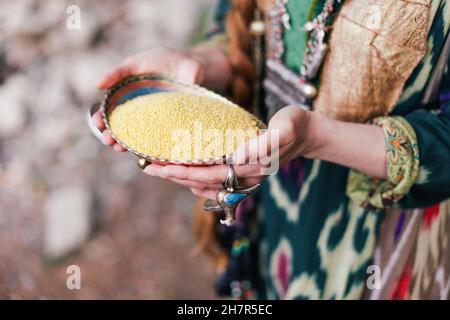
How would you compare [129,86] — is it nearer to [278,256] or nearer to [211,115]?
[211,115]

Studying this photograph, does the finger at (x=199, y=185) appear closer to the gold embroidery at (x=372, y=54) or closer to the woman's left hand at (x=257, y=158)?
the woman's left hand at (x=257, y=158)

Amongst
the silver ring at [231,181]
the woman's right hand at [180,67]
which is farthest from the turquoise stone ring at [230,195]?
the woman's right hand at [180,67]

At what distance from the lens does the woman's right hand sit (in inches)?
33.1

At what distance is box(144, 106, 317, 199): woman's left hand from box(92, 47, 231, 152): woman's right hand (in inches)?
10.2

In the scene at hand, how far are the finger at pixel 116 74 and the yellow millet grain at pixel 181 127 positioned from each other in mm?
89

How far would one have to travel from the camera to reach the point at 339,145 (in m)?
0.70

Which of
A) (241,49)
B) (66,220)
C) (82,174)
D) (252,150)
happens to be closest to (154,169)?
(252,150)

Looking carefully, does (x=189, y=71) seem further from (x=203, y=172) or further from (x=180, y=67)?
(x=203, y=172)

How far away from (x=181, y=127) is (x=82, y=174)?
1.47 m

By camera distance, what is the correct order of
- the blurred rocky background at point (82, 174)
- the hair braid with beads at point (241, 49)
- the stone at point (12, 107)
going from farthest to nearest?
the stone at point (12, 107), the blurred rocky background at point (82, 174), the hair braid with beads at point (241, 49)

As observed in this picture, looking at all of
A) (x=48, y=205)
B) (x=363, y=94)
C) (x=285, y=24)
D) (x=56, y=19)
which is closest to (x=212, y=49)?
(x=285, y=24)

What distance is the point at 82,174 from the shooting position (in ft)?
6.66

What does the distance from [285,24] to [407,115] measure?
0.24m

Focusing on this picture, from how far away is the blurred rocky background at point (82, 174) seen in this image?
1771 millimetres
